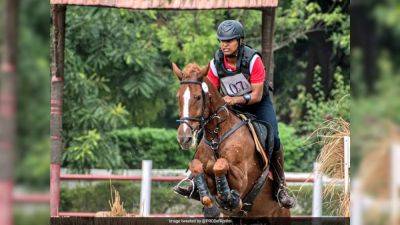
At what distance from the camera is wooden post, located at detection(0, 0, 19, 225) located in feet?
5.59

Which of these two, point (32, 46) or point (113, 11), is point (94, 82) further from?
point (32, 46)

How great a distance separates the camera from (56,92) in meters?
7.43

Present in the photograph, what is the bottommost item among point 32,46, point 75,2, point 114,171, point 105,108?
point 114,171

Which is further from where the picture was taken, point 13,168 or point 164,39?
point 164,39

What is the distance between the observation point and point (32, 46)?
1.77 metres

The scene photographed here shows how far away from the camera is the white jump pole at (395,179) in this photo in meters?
1.91

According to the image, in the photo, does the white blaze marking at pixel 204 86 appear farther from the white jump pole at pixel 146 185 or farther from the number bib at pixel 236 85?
the white jump pole at pixel 146 185

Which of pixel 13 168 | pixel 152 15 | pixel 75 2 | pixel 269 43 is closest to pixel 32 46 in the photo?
pixel 13 168

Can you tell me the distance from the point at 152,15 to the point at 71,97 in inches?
68.6

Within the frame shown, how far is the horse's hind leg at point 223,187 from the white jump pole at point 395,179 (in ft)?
10.5

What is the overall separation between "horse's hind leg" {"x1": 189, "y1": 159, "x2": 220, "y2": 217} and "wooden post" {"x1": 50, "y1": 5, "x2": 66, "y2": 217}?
215cm

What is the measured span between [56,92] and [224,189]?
2.72 m

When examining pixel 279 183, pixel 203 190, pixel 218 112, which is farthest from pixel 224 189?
pixel 279 183

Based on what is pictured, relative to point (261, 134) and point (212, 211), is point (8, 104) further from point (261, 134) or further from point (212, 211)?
point (261, 134)
